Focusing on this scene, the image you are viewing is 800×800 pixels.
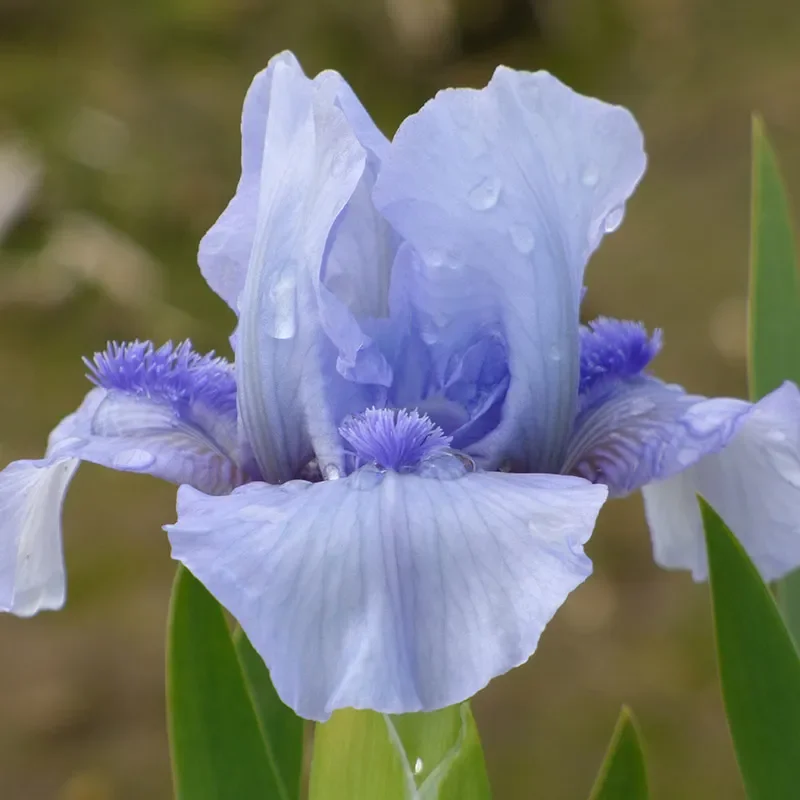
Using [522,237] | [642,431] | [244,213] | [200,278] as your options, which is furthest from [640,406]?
[200,278]

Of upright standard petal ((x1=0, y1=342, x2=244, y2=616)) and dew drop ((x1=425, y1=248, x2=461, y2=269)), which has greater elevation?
dew drop ((x1=425, y1=248, x2=461, y2=269))

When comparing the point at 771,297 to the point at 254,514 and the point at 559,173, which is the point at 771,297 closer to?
the point at 559,173

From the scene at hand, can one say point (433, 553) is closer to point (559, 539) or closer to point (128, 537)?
point (559, 539)

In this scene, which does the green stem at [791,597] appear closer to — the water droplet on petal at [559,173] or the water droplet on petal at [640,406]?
the water droplet on petal at [640,406]

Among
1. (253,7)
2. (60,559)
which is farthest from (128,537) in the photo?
(253,7)

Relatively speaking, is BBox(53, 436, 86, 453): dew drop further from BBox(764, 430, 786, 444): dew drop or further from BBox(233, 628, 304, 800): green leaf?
BBox(764, 430, 786, 444): dew drop

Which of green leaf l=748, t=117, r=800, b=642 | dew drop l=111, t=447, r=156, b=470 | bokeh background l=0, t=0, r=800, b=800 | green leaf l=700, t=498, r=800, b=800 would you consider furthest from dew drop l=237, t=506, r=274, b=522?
bokeh background l=0, t=0, r=800, b=800
